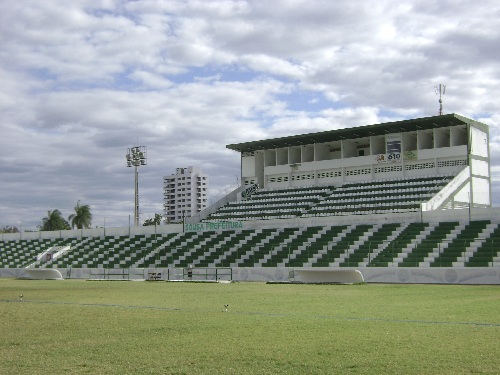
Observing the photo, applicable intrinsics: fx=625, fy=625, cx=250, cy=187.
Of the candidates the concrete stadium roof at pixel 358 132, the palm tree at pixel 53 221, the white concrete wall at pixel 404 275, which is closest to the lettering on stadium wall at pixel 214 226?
the white concrete wall at pixel 404 275

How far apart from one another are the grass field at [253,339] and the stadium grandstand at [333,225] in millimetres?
21161

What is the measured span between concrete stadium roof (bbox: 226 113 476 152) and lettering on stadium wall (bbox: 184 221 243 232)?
43.5 ft

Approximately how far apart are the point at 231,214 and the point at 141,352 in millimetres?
56071

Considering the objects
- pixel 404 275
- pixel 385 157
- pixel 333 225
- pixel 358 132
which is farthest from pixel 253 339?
pixel 358 132

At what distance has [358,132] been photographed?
215ft

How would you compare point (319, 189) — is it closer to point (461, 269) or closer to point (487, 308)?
point (461, 269)

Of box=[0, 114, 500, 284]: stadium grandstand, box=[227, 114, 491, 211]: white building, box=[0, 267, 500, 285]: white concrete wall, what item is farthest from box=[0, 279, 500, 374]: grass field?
box=[227, 114, 491, 211]: white building

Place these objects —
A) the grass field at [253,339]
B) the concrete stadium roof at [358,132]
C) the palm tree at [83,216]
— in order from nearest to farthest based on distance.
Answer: the grass field at [253,339]
the concrete stadium roof at [358,132]
the palm tree at [83,216]

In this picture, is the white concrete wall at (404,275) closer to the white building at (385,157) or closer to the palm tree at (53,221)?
the white building at (385,157)

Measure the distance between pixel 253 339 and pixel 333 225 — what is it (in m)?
42.8

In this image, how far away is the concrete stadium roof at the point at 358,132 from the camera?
59750mm

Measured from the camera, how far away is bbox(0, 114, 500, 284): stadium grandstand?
44.1 metres

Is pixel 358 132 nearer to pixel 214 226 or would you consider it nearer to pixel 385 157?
pixel 385 157

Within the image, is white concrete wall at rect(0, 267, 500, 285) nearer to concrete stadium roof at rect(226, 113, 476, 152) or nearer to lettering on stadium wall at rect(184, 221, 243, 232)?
lettering on stadium wall at rect(184, 221, 243, 232)
